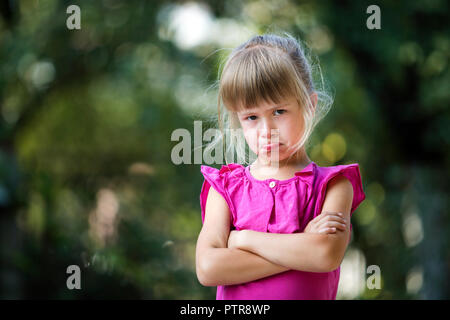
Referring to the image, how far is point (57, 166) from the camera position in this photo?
6953mm

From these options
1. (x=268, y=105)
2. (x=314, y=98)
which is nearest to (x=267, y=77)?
(x=268, y=105)

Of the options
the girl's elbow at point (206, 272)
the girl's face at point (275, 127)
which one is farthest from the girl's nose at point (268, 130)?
the girl's elbow at point (206, 272)

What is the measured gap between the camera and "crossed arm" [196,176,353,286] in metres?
1.37

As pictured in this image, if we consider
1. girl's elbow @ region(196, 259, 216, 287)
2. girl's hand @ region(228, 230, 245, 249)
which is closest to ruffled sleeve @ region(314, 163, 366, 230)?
girl's hand @ region(228, 230, 245, 249)

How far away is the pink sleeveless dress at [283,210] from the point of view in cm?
142

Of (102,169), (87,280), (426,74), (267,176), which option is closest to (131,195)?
(102,169)

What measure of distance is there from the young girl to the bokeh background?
3020mm

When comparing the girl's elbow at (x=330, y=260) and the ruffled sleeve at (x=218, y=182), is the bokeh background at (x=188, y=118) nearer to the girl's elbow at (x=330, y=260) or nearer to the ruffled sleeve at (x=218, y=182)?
the ruffled sleeve at (x=218, y=182)

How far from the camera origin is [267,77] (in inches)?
57.3

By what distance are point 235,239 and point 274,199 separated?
0.16 m

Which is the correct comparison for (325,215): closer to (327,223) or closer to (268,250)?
(327,223)

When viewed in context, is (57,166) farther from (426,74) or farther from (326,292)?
(326,292)

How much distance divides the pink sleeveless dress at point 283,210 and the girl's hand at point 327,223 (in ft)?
0.19

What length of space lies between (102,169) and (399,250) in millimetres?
4056
